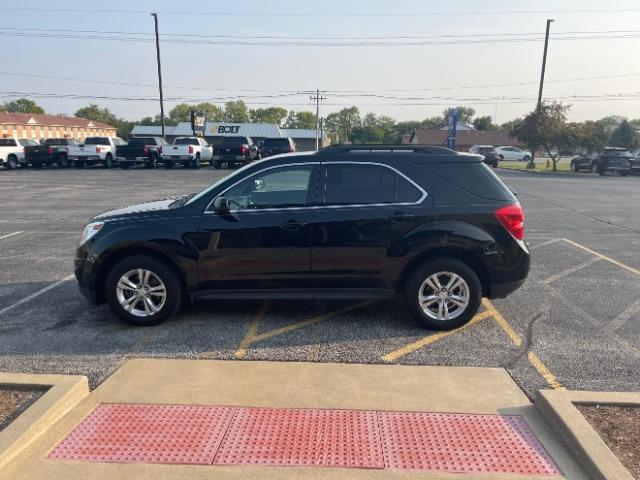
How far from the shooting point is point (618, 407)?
11.4 ft

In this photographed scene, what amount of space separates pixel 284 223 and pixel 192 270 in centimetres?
106

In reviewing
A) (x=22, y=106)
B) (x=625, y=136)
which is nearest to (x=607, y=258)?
(x=625, y=136)

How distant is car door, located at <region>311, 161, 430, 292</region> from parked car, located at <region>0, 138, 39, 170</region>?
3123 cm

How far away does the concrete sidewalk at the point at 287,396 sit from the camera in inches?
114

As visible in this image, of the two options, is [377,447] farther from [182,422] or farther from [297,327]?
[297,327]

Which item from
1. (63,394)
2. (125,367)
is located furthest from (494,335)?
(63,394)

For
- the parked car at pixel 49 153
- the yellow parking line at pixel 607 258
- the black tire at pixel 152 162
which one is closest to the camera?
the yellow parking line at pixel 607 258

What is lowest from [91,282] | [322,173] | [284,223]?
[91,282]

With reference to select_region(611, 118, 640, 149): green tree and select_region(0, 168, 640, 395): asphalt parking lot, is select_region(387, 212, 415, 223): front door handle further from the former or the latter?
select_region(611, 118, 640, 149): green tree

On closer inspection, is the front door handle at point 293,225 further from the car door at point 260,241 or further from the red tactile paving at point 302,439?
the red tactile paving at point 302,439

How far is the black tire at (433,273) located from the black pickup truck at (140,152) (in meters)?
28.7

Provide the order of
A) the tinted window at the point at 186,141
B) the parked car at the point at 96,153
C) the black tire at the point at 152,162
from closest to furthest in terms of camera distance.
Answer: the parked car at the point at 96,153, the black tire at the point at 152,162, the tinted window at the point at 186,141

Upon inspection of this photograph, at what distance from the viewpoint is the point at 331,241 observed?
16.3 feet

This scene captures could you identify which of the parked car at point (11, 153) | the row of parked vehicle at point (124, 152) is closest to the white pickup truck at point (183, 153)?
the row of parked vehicle at point (124, 152)
